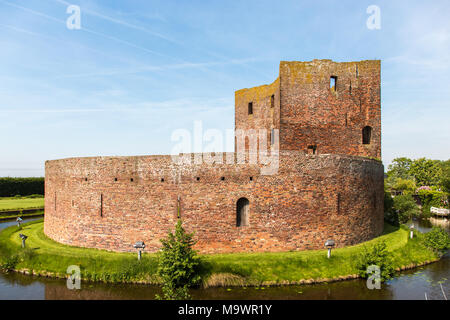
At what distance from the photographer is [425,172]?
62.0 meters

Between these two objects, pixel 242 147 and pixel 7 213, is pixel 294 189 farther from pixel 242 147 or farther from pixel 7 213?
pixel 7 213

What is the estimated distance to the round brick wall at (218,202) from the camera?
14.6 m

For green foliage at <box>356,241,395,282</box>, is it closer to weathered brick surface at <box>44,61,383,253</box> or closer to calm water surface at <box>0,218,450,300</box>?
calm water surface at <box>0,218,450,300</box>

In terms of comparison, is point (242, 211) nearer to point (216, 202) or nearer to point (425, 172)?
point (216, 202)

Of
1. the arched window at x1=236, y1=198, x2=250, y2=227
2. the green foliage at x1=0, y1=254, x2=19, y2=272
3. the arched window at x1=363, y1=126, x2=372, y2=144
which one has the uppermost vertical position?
the arched window at x1=363, y1=126, x2=372, y2=144

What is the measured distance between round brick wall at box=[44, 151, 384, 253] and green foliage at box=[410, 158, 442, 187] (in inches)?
2128

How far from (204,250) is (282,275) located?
11.9ft

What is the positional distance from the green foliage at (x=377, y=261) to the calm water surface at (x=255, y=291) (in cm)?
43

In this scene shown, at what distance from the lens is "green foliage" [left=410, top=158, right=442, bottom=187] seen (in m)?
60.6

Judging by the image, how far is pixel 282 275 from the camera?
12898mm

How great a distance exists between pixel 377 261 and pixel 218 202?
6896 mm

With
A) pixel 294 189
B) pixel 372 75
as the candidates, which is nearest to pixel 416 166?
pixel 372 75

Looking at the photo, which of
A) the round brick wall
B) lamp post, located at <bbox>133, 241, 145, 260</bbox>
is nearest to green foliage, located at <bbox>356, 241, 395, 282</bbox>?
the round brick wall

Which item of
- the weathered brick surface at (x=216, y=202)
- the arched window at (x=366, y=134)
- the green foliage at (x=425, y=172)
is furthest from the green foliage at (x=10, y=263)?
the green foliage at (x=425, y=172)
